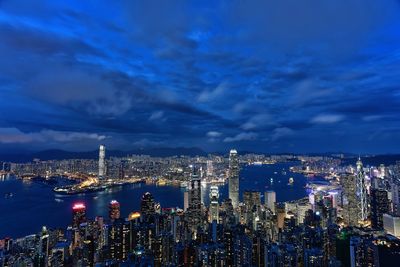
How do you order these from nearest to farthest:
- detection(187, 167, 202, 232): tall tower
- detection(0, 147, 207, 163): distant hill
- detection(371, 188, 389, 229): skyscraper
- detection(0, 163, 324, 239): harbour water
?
1. detection(187, 167, 202, 232): tall tower
2. detection(0, 163, 324, 239): harbour water
3. detection(371, 188, 389, 229): skyscraper
4. detection(0, 147, 207, 163): distant hill

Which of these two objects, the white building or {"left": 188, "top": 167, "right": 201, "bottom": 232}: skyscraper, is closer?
the white building

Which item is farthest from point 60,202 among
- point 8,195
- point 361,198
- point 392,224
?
point 392,224

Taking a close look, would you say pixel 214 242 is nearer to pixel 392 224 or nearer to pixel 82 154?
pixel 392 224

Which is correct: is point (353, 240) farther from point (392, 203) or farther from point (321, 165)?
point (321, 165)

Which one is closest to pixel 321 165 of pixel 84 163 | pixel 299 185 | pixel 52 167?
pixel 299 185

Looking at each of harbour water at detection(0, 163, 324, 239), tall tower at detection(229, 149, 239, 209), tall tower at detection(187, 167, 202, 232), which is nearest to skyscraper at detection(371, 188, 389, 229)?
harbour water at detection(0, 163, 324, 239)

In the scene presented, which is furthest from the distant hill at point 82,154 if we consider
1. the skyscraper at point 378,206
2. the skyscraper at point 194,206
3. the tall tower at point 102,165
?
the skyscraper at point 378,206

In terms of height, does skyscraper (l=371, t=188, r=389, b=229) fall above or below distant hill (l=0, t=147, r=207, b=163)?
below

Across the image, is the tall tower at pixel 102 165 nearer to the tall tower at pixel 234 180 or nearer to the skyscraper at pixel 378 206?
the tall tower at pixel 234 180

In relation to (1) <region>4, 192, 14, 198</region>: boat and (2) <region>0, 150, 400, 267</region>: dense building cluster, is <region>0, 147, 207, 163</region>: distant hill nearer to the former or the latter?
(1) <region>4, 192, 14, 198</region>: boat

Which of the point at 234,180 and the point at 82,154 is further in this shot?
the point at 82,154

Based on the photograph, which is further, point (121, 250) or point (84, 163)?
point (84, 163)
